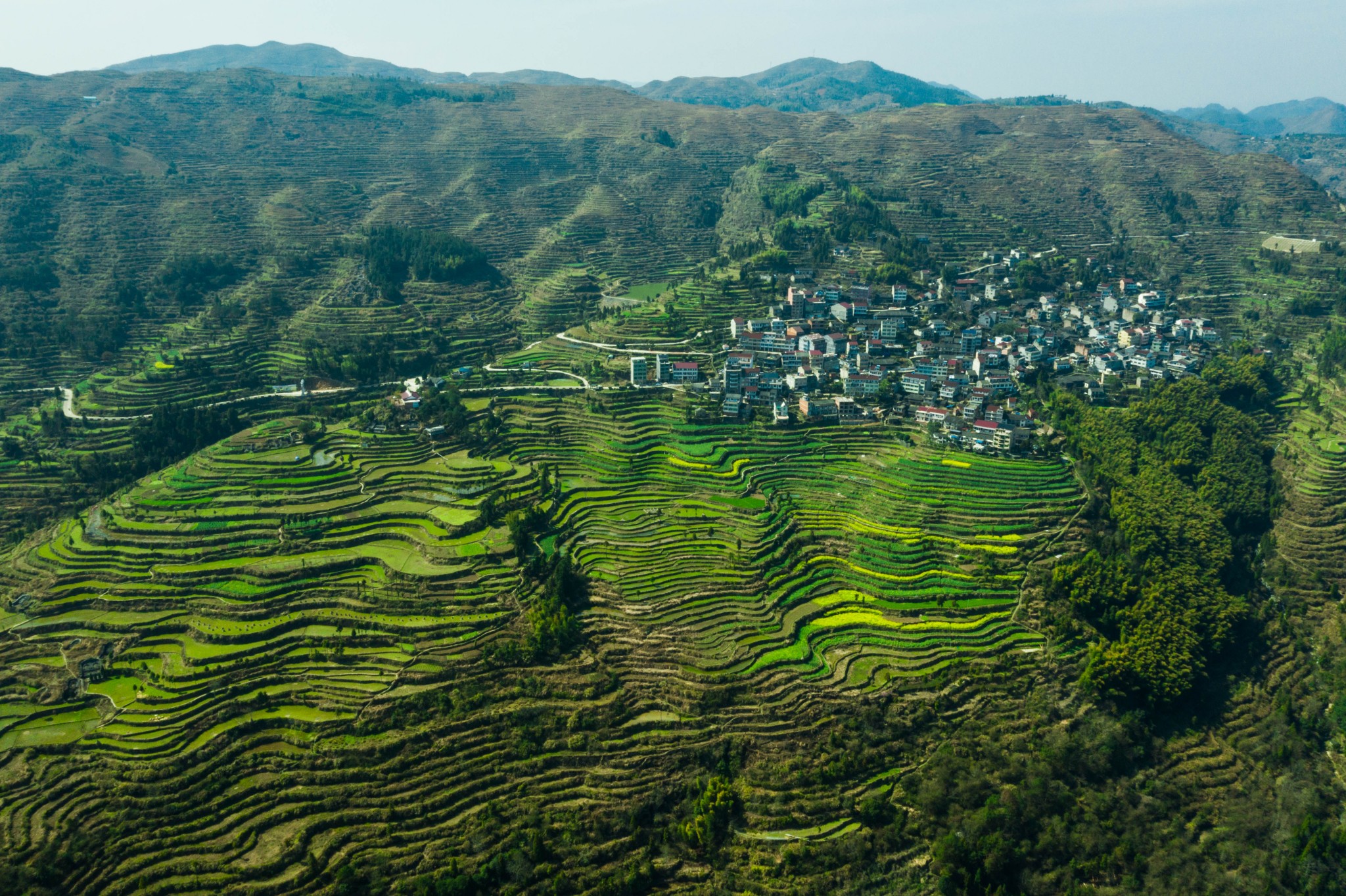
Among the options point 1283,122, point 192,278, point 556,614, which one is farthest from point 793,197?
point 1283,122

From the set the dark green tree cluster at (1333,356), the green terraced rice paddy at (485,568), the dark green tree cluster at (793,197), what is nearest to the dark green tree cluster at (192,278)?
the green terraced rice paddy at (485,568)

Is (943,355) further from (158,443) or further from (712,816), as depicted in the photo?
(158,443)

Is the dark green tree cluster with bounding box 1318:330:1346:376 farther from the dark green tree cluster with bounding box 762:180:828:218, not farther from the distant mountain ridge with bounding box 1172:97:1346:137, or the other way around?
the distant mountain ridge with bounding box 1172:97:1346:137

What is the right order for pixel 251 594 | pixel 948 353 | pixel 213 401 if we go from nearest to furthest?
pixel 251 594, pixel 213 401, pixel 948 353

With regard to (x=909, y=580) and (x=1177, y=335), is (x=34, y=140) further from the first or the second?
(x=1177, y=335)

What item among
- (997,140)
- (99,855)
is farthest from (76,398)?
(997,140)
